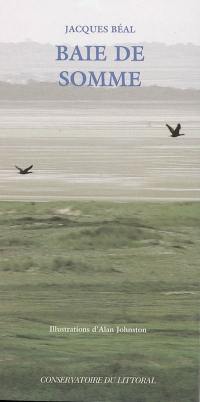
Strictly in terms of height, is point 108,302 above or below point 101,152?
below

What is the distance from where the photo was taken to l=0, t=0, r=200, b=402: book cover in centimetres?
519

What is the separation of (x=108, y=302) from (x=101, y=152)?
2.02ft

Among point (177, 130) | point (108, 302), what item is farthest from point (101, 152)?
point (108, 302)

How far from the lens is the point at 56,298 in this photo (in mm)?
5223

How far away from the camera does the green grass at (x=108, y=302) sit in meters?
5.20

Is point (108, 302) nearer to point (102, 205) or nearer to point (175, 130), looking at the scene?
point (102, 205)

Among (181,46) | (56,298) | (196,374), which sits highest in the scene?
(181,46)

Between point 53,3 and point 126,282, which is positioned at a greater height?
point 53,3

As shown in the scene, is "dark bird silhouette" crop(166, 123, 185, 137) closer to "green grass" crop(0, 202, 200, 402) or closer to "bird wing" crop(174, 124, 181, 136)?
"bird wing" crop(174, 124, 181, 136)

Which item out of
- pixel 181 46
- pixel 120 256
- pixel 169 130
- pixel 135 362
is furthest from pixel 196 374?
pixel 181 46

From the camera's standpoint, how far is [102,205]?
526cm

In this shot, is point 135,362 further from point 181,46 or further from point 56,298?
point 181,46

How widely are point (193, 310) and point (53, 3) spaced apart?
4.50ft

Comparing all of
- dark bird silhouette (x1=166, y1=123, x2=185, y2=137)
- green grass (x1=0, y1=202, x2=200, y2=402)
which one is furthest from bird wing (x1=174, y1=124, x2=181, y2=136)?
green grass (x1=0, y1=202, x2=200, y2=402)
